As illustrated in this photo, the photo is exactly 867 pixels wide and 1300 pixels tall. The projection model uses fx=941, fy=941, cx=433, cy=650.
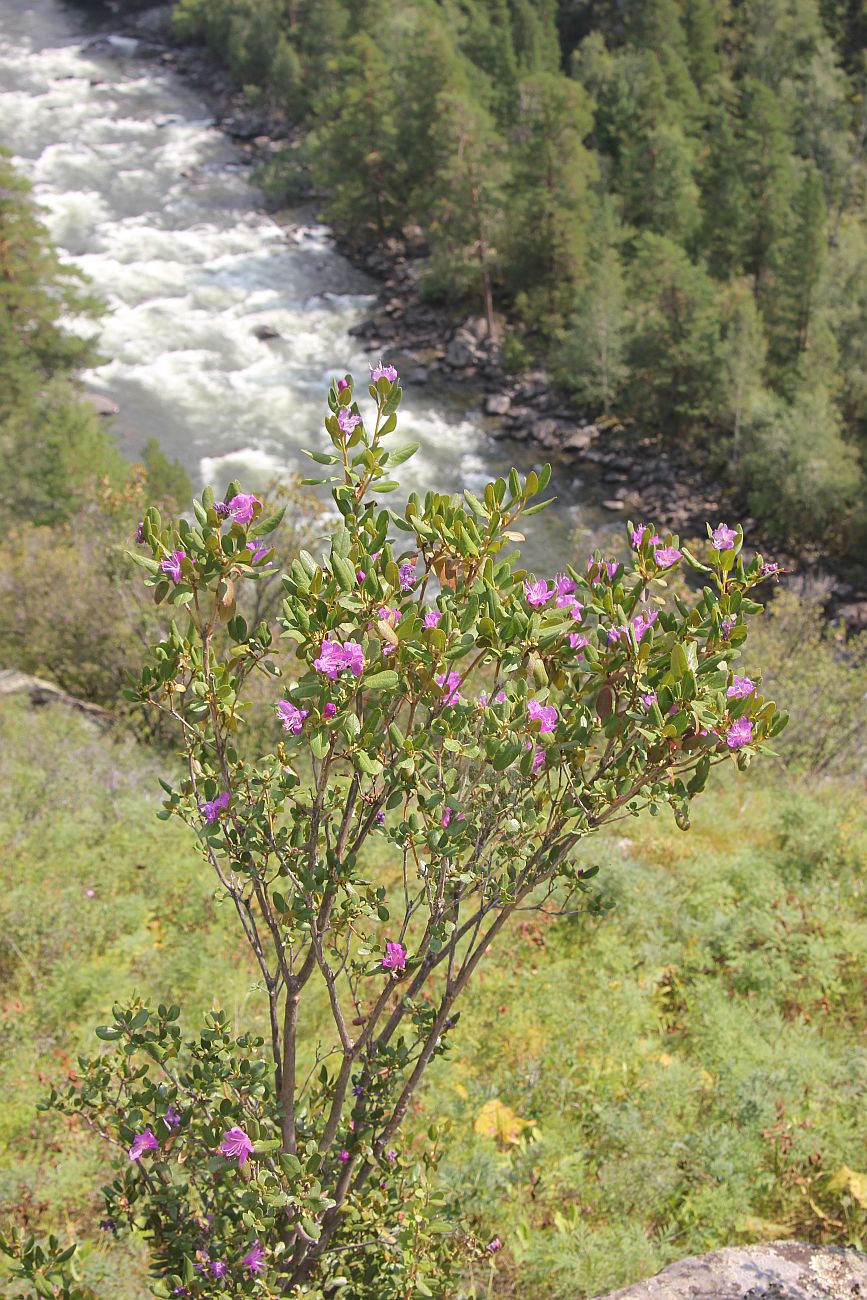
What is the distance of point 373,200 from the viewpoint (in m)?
37.0

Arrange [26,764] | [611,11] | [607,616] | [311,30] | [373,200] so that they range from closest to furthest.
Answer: [607,616]
[26,764]
[373,200]
[311,30]
[611,11]

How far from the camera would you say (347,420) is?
279cm

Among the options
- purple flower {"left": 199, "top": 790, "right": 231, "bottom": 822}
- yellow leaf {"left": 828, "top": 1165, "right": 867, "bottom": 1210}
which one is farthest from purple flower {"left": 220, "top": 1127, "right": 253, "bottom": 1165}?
yellow leaf {"left": 828, "top": 1165, "right": 867, "bottom": 1210}

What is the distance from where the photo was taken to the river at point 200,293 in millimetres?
25625

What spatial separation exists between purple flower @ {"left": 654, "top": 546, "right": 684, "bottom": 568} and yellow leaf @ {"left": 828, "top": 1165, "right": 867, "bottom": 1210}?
3.83 metres

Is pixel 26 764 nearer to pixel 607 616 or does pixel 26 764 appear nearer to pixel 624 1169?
pixel 624 1169

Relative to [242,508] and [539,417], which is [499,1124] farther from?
[539,417]

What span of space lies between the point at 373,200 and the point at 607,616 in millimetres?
38435

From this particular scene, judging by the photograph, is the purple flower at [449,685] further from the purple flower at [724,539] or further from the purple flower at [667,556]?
the purple flower at [724,539]

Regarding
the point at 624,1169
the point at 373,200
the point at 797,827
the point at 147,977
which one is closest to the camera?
the point at 624,1169

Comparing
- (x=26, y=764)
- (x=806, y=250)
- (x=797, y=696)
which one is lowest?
(x=26, y=764)

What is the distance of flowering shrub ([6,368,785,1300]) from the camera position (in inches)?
107

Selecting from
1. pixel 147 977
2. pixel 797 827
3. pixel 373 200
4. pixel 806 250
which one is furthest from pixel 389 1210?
pixel 373 200

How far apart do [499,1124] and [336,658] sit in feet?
13.3
